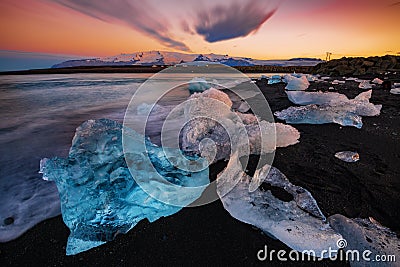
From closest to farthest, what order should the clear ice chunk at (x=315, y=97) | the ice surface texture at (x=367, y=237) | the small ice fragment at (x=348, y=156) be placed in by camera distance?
the ice surface texture at (x=367, y=237) < the small ice fragment at (x=348, y=156) < the clear ice chunk at (x=315, y=97)

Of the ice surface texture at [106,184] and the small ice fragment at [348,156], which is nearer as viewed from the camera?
the ice surface texture at [106,184]

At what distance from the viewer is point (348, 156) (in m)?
2.00

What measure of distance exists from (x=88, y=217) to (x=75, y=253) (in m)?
0.19

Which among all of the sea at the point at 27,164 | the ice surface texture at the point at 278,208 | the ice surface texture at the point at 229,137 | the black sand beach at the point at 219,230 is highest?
the ice surface texture at the point at 229,137

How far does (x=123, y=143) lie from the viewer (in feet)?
4.89

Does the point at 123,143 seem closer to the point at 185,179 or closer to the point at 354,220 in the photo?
the point at 185,179

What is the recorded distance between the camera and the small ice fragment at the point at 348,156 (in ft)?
6.42

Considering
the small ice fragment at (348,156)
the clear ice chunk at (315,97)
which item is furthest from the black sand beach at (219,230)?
the clear ice chunk at (315,97)

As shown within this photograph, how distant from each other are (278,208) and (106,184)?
4.05ft

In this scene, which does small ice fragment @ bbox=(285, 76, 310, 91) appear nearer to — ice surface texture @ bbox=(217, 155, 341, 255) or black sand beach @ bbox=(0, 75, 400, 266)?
black sand beach @ bbox=(0, 75, 400, 266)

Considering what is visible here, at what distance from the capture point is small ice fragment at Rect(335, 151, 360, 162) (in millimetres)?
1956

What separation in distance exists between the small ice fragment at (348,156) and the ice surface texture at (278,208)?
87 cm

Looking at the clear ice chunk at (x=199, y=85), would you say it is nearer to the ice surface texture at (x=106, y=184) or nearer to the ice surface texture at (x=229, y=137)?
the ice surface texture at (x=229, y=137)

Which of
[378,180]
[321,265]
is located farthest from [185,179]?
[378,180]
